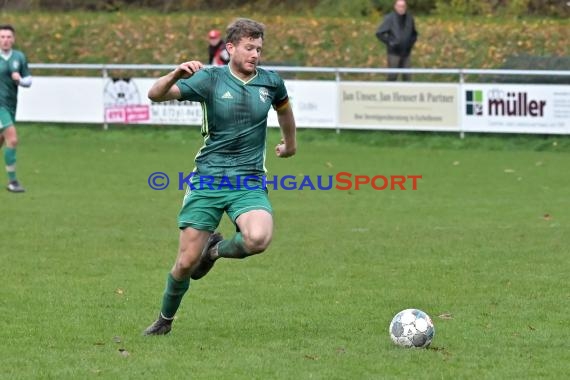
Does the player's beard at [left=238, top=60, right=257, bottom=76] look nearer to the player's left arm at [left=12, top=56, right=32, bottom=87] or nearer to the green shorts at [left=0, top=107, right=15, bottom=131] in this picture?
the player's left arm at [left=12, top=56, right=32, bottom=87]

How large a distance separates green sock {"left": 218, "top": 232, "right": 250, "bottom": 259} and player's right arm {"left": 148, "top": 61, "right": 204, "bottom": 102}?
0.93 meters

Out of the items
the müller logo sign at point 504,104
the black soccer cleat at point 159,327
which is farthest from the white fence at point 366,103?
the black soccer cleat at point 159,327

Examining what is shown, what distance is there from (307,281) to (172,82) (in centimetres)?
295

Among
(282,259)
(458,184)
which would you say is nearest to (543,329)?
(282,259)

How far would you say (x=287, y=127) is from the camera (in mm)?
7965

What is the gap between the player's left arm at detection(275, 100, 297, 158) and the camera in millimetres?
7883

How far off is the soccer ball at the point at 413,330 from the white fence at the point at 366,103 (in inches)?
555

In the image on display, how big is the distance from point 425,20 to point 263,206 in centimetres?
2220

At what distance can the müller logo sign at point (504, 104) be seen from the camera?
20.8 metres

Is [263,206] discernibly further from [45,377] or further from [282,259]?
[282,259]

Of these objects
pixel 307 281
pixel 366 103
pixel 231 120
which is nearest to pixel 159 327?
pixel 231 120

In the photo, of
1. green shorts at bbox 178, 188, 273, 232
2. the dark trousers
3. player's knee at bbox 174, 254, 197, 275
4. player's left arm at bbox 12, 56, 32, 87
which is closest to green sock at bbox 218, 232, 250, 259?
green shorts at bbox 178, 188, 273, 232

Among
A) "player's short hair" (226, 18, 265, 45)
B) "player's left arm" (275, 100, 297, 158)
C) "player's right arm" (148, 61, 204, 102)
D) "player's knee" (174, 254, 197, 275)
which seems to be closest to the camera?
"player's right arm" (148, 61, 204, 102)

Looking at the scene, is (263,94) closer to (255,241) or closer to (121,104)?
(255,241)
